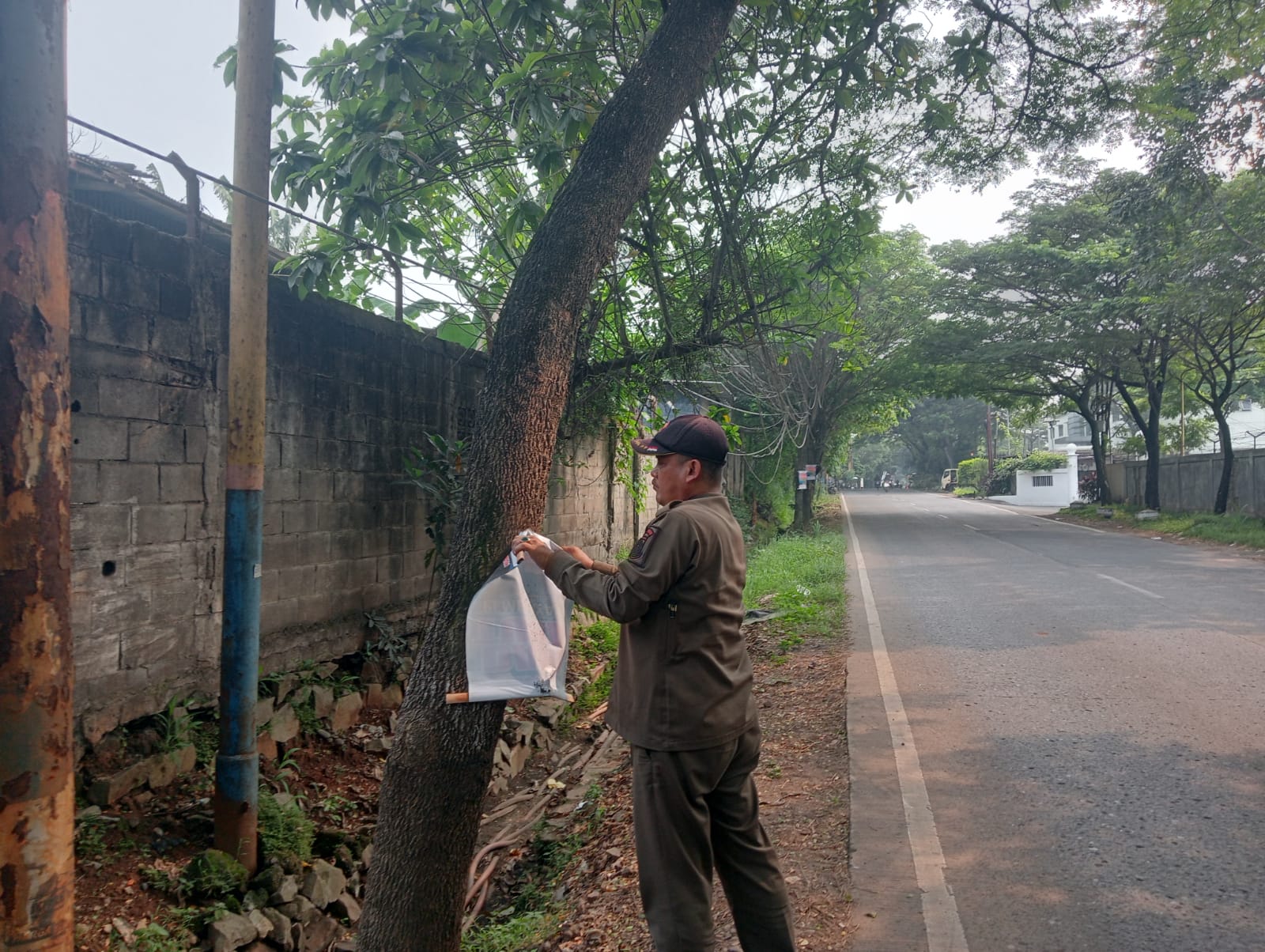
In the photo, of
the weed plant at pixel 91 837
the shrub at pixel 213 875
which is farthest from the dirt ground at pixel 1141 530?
the weed plant at pixel 91 837

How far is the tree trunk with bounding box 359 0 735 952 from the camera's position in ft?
9.68

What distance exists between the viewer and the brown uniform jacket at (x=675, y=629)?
2629 millimetres

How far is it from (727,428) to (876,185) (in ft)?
19.9

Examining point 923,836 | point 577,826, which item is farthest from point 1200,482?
point 577,826

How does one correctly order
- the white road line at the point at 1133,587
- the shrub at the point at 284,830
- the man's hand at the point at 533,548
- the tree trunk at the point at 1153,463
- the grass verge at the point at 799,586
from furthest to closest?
1. the tree trunk at the point at 1153,463
2. the white road line at the point at 1133,587
3. the grass verge at the point at 799,586
4. the shrub at the point at 284,830
5. the man's hand at the point at 533,548

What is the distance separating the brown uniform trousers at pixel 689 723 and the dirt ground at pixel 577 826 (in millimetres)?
701

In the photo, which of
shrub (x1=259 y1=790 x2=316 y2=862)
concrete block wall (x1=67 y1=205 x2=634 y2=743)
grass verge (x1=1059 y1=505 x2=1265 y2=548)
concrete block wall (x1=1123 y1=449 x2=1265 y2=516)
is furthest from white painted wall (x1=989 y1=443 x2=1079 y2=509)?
shrub (x1=259 y1=790 x2=316 y2=862)

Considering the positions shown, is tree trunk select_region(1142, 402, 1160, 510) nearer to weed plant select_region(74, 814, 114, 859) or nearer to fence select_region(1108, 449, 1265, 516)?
fence select_region(1108, 449, 1265, 516)

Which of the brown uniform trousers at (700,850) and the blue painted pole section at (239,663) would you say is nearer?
the brown uniform trousers at (700,850)

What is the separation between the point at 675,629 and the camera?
2.69 metres

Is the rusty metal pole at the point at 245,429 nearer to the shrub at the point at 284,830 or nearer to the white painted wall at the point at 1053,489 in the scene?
the shrub at the point at 284,830

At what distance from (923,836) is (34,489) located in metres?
3.77

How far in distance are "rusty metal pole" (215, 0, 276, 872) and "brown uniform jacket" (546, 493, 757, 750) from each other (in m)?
2.08

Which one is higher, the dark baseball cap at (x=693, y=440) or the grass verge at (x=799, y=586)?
the dark baseball cap at (x=693, y=440)
